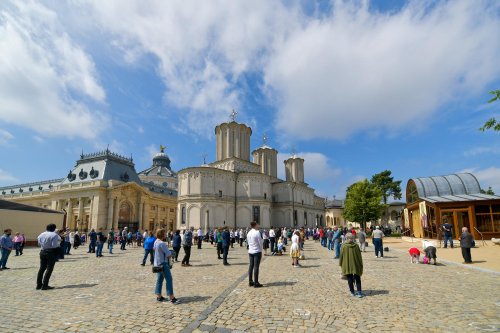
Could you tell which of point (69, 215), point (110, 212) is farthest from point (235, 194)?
point (69, 215)

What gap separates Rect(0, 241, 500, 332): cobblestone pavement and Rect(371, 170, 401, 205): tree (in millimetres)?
52504

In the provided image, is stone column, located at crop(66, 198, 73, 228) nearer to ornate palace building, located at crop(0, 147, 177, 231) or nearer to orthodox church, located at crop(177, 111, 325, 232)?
ornate palace building, located at crop(0, 147, 177, 231)

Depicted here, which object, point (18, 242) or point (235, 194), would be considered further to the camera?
point (235, 194)

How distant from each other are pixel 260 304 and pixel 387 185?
59516 mm

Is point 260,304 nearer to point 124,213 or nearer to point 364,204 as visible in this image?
point 364,204

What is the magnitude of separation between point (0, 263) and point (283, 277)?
502 inches

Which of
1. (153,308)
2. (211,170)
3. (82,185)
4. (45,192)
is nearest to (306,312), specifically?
(153,308)

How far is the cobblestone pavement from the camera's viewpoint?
17.5ft

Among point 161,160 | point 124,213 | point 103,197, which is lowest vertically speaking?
point 124,213

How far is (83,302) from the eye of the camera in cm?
702

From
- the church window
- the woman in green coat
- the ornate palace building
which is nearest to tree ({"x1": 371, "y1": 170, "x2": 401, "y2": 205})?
the church window

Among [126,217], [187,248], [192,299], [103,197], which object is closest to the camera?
[192,299]

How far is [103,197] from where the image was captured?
5122 cm

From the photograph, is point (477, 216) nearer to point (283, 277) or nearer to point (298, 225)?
point (283, 277)
